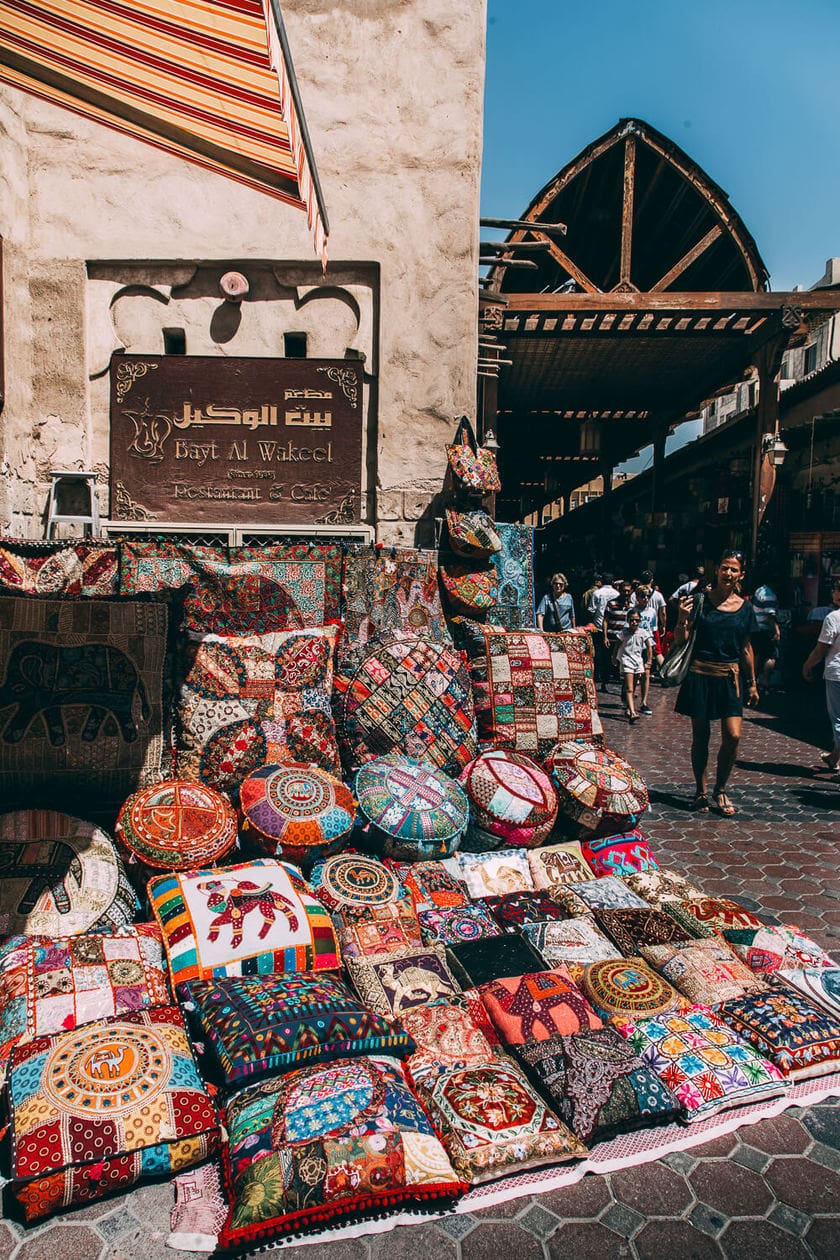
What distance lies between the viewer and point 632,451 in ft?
62.6

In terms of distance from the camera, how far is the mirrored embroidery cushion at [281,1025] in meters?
2.56

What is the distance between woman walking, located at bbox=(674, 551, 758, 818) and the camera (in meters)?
5.70

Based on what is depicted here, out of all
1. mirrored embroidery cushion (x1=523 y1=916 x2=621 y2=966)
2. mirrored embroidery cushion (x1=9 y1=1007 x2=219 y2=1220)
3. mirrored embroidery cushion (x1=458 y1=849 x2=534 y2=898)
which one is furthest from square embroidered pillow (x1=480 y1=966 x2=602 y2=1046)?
mirrored embroidery cushion (x1=9 y1=1007 x2=219 y2=1220)

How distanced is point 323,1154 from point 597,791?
9.47 feet

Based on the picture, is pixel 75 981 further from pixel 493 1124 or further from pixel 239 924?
pixel 493 1124

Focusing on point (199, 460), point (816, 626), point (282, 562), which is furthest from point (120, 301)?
point (816, 626)

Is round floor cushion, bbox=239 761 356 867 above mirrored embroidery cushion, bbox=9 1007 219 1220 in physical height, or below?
above

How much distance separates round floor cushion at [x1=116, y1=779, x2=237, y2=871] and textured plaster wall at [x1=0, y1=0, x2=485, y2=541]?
3.06 meters

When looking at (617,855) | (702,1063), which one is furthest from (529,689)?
(702,1063)

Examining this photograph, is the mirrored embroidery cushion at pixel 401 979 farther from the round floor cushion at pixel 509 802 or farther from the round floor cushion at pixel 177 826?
the round floor cushion at pixel 509 802

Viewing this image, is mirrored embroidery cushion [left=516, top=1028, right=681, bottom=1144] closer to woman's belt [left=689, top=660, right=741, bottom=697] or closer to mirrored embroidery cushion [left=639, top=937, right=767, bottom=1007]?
mirrored embroidery cushion [left=639, top=937, right=767, bottom=1007]

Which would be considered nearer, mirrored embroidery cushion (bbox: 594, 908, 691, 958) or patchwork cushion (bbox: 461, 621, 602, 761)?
mirrored embroidery cushion (bbox: 594, 908, 691, 958)

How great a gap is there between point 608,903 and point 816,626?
30.6 feet

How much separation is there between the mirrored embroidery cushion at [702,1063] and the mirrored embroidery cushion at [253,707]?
7.62 ft
